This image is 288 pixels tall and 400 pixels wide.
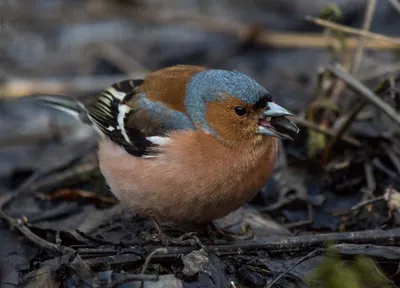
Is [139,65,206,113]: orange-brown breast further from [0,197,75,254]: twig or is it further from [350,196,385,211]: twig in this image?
[350,196,385,211]: twig

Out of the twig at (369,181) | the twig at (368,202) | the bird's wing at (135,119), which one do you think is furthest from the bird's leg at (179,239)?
the twig at (369,181)

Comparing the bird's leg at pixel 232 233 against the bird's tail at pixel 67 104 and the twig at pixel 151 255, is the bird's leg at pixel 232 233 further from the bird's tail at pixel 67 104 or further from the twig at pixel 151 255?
the bird's tail at pixel 67 104

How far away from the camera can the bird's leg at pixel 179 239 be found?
13.8ft

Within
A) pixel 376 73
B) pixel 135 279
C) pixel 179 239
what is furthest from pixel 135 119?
pixel 376 73

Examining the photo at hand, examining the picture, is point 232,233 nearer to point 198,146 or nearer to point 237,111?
point 198,146

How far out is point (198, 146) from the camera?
4.30 meters

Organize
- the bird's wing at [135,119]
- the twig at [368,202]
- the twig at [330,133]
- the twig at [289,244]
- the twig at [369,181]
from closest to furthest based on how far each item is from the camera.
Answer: the twig at [289,244] → the bird's wing at [135,119] → the twig at [368,202] → the twig at [369,181] → the twig at [330,133]

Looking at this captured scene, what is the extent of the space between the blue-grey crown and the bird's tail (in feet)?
4.08

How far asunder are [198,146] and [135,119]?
0.62m

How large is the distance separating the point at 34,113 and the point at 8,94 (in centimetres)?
51

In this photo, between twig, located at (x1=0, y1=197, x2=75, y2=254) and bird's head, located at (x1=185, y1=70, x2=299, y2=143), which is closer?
twig, located at (x1=0, y1=197, x2=75, y2=254)

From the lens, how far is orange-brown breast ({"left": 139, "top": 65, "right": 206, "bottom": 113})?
458 centimetres

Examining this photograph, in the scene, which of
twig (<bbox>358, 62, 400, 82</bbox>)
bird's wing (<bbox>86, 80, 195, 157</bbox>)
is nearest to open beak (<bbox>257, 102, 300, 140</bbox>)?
bird's wing (<bbox>86, 80, 195, 157</bbox>)

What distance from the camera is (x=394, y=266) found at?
402 centimetres
